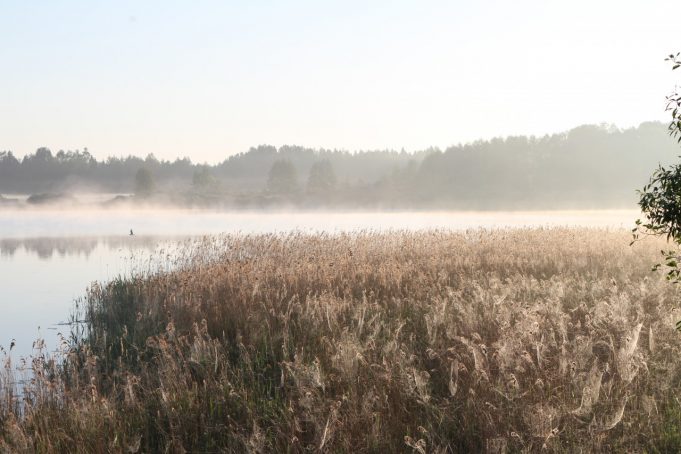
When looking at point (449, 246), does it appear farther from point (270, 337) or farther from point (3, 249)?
point (3, 249)

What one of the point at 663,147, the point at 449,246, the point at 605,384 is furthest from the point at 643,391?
the point at 663,147

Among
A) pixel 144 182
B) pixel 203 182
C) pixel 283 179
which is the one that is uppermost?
pixel 283 179

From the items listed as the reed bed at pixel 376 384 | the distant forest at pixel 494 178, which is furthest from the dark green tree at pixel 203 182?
the reed bed at pixel 376 384

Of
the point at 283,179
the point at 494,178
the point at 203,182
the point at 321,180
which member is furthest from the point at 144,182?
the point at 494,178

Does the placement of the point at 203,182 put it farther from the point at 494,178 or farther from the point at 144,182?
the point at 494,178

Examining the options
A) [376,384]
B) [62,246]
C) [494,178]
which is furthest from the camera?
[494,178]

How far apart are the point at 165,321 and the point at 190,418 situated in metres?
4.94

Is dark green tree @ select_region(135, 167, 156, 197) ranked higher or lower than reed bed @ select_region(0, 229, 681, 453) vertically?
higher

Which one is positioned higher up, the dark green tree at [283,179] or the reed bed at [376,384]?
the dark green tree at [283,179]

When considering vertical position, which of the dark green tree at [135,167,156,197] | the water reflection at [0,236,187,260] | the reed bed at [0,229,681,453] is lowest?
the water reflection at [0,236,187,260]

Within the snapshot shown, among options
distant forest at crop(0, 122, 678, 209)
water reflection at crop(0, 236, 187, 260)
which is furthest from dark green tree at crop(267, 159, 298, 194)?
water reflection at crop(0, 236, 187, 260)

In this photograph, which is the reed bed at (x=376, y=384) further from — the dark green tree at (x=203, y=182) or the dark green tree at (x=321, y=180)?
the dark green tree at (x=203, y=182)

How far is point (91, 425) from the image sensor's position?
6090 mm

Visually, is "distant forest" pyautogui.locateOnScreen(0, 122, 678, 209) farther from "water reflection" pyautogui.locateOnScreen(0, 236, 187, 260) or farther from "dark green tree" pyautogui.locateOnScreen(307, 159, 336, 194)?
"water reflection" pyautogui.locateOnScreen(0, 236, 187, 260)
